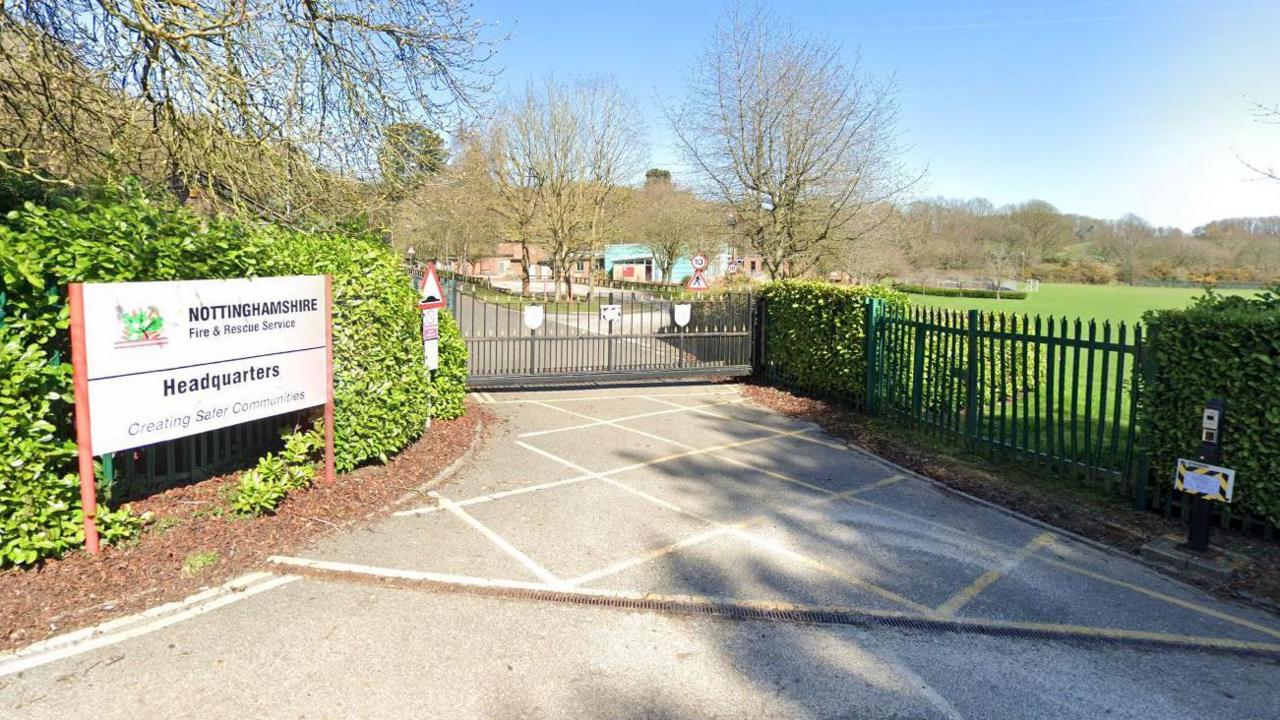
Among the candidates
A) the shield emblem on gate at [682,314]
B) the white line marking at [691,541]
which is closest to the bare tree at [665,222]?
the shield emblem on gate at [682,314]

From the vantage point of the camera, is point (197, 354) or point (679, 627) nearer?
point (679, 627)

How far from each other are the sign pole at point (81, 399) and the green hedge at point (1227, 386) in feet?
25.7

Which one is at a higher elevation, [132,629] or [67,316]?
[67,316]

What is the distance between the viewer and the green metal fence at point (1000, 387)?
638 cm

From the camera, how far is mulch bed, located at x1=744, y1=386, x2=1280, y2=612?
479 centimetres

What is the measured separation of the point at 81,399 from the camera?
4.18 m

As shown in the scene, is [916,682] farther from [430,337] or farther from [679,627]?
[430,337]

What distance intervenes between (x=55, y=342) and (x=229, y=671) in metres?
2.49

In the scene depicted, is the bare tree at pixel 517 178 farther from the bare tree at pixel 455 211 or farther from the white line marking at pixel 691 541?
the white line marking at pixel 691 541

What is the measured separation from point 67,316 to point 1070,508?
7749 mm

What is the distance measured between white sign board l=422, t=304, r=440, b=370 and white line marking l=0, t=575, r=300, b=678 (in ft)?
11.8

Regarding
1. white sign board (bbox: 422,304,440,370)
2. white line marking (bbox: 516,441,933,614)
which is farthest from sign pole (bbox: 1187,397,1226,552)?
white sign board (bbox: 422,304,440,370)

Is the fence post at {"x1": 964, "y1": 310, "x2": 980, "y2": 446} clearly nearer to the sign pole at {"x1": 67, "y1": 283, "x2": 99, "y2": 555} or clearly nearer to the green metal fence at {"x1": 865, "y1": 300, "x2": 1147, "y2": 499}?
the green metal fence at {"x1": 865, "y1": 300, "x2": 1147, "y2": 499}

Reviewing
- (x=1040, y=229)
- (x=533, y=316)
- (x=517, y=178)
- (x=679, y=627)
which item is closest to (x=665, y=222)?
(x=517, y=178)
